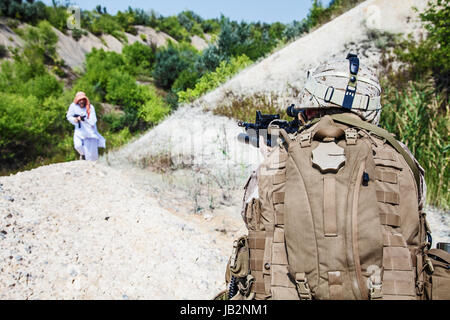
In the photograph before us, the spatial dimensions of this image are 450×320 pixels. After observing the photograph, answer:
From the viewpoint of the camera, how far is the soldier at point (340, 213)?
1357 mm

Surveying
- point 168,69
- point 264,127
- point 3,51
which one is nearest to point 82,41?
point 3,51

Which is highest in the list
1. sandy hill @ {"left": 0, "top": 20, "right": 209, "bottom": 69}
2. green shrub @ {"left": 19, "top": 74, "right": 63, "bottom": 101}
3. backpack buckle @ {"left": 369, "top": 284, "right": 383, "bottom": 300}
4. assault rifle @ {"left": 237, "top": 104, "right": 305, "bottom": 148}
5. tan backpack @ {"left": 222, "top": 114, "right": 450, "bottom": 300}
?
sandy hill @ {"left": 0, "top": 20, "right": 209, "bottom": 69}

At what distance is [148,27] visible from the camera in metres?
43.9

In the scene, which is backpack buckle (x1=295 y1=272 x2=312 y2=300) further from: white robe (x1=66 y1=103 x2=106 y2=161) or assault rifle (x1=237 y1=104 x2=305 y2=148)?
white robe (x1=66 y1=103 x2=106 y2=161)

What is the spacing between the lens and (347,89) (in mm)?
1788

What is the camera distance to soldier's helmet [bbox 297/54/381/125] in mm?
1787

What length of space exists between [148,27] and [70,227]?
44033 mm

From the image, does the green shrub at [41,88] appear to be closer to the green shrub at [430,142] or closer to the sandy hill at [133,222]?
the sandy hill at [133,222]

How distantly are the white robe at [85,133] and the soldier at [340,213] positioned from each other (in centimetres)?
613

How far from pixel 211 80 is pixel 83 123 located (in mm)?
4918

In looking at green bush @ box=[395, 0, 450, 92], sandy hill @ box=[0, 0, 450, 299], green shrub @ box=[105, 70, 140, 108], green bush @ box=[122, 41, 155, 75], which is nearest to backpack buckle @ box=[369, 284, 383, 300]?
sandy hill @ box=[0, 0, 450, 299]

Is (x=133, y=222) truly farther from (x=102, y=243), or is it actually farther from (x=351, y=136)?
(x=351, y=136)
